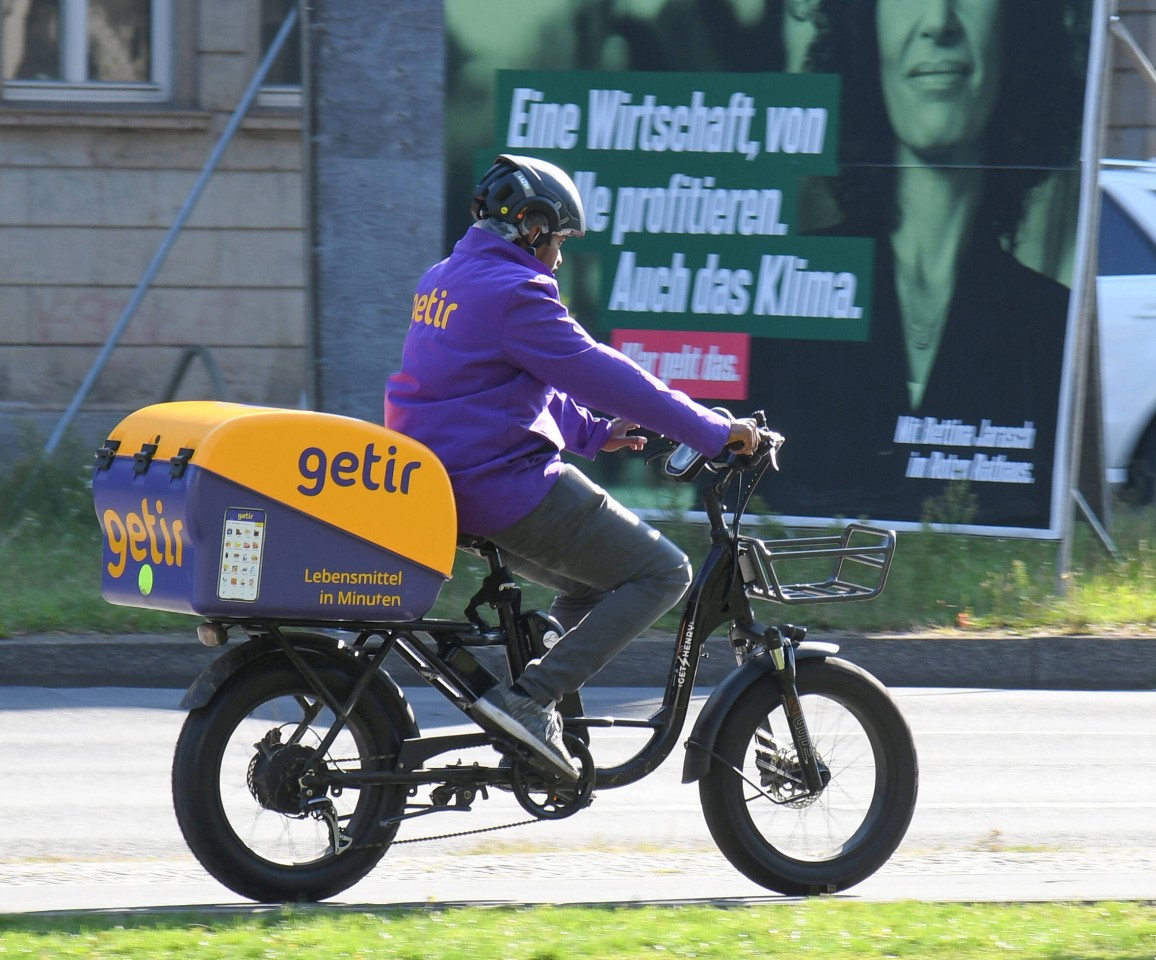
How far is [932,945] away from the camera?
391 centimetres

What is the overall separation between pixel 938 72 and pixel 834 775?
5.80 meters

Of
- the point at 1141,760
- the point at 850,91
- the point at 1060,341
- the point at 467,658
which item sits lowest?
the point at 1141,760

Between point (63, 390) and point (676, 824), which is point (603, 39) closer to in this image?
point (676, 824)

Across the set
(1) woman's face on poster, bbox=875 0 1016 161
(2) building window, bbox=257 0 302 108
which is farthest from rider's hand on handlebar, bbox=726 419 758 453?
(2) building window, bbox=257 0 302 108

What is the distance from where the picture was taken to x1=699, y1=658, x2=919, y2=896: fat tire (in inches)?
183

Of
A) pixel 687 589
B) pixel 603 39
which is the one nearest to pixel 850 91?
pixel 603 39

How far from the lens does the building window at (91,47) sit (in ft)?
48.6

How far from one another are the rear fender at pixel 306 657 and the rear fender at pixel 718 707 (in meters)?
0.68

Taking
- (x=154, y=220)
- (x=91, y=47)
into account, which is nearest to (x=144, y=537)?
(x=154, y=220)

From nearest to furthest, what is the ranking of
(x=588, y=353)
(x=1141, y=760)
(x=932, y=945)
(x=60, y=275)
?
(x=932, y=945) < (x=588, y=353) < (x=1141, y=760) < (x=60, y=275)

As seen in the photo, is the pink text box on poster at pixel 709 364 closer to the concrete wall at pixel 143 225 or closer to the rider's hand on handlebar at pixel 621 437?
the rider's hand on handlebar at pixel 621 437

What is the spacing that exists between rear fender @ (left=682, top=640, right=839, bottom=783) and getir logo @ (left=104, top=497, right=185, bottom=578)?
4.41ft

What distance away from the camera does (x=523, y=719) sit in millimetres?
4414

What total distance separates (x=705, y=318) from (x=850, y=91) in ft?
A: 4.55
